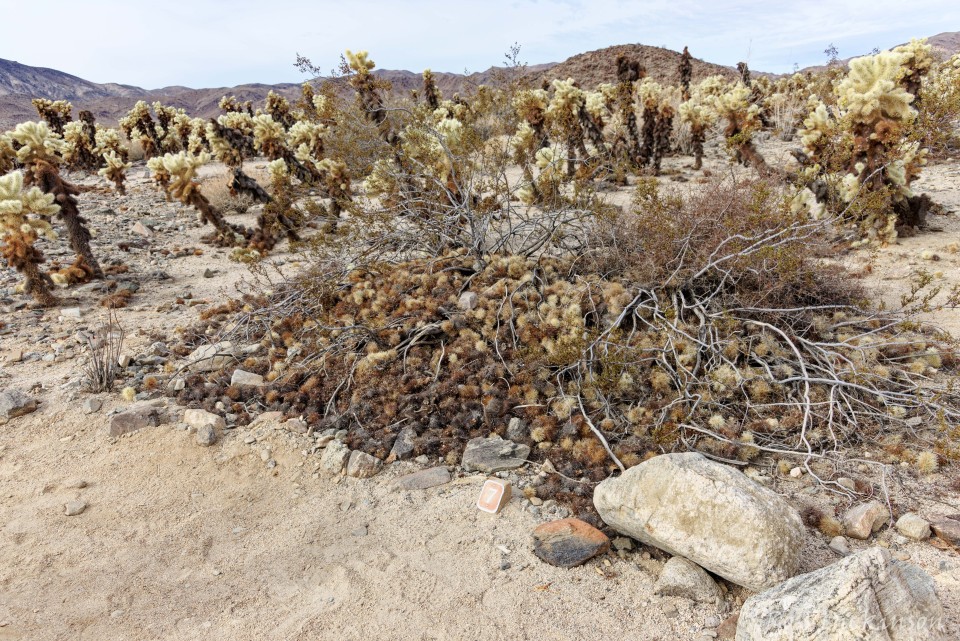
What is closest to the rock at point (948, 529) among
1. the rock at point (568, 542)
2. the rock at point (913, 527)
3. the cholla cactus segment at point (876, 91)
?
the rock at point (913, 527)

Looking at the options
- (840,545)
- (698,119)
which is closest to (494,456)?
(840,545)

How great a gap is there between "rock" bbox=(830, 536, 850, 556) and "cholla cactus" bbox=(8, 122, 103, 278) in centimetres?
961

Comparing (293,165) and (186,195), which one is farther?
(293,165)

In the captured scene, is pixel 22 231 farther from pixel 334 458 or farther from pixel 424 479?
pixel 424 479

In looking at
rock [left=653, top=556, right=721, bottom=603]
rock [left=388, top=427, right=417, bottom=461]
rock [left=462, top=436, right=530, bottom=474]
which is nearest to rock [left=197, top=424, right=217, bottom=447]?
rock [left=388, top=427, right=417, bottom=461]

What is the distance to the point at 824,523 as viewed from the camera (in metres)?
A: 2.75

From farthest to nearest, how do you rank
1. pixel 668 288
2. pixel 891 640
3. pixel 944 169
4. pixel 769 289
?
pixel 944 169 < pixel 668 288 < pixel 769 289 < pixel 891 640

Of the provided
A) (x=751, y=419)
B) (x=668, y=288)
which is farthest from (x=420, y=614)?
(x=668, y=288)

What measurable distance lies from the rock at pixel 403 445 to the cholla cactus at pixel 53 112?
24401 mm

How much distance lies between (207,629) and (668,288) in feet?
13.8

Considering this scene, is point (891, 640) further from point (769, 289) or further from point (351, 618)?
point (769, 289)

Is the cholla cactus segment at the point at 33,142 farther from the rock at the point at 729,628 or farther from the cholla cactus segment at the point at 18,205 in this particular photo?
the rock at the point at 729,628

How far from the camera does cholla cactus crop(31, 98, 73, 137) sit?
68.9 ft

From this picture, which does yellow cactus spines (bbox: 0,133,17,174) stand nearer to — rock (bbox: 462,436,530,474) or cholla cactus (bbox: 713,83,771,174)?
rock (bbox: 462,436,530,474)
